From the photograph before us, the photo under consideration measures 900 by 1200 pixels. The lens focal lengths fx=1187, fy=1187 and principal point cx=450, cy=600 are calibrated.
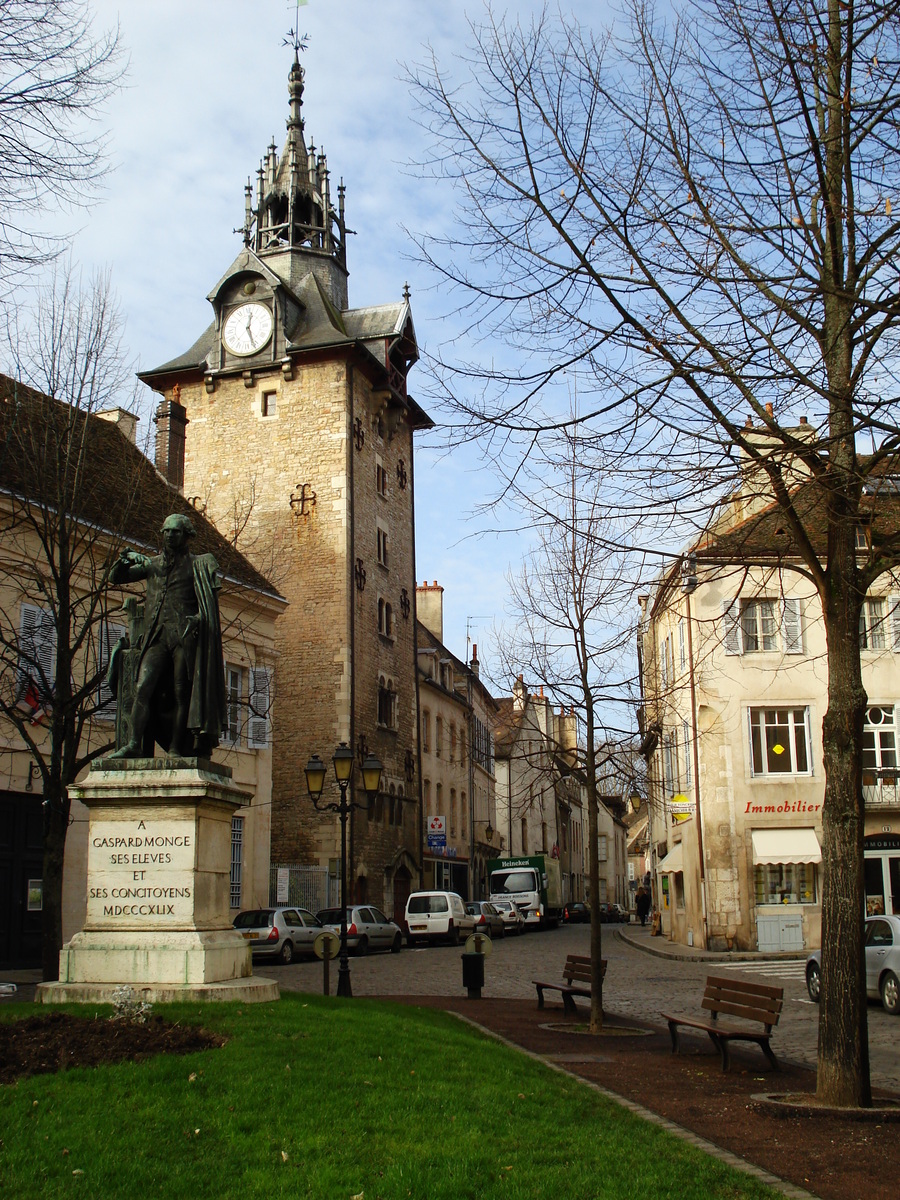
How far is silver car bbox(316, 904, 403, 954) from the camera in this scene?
96.8 feet

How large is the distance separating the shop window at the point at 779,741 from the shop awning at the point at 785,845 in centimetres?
152

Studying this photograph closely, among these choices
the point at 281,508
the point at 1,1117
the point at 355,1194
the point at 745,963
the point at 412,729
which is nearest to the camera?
the point at 355,1194

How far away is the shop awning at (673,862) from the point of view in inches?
1342

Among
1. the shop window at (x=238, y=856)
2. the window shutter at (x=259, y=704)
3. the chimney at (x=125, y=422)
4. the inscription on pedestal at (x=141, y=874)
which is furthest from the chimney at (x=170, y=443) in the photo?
the inscription on pedestal at (x=141, y=874)

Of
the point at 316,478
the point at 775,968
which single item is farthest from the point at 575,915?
the point at 775,968

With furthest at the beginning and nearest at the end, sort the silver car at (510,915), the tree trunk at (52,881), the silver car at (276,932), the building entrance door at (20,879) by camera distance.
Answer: the silver car at (510,915), the silver car at (276,932), the building entrance door at (20,879), the tree trunk at (52,881)

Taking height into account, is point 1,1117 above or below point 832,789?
below

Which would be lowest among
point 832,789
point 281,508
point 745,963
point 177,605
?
point 745,963

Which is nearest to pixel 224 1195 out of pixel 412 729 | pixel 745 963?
pixel 745 963

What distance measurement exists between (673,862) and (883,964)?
17352mm

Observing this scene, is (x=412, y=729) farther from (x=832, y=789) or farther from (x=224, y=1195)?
(x=224, y=1195)

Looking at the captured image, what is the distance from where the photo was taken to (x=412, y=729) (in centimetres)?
4256

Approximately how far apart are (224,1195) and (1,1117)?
1.53 metres

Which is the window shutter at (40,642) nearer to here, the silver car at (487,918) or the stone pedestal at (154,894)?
the stone pedestal at (154,894)
